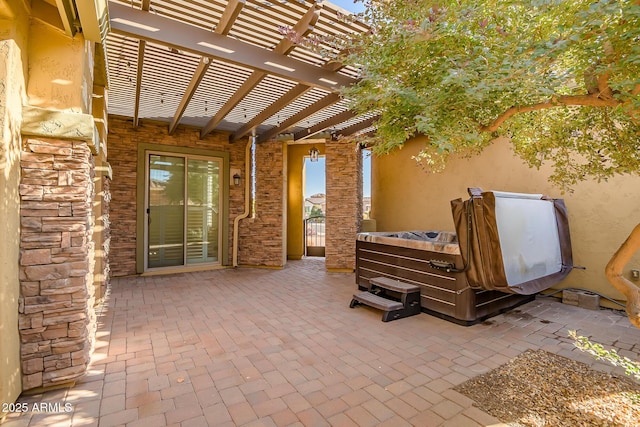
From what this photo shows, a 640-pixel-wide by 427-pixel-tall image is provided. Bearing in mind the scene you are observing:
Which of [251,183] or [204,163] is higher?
[204,163]

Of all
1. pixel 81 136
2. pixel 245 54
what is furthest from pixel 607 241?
pixel 81 136

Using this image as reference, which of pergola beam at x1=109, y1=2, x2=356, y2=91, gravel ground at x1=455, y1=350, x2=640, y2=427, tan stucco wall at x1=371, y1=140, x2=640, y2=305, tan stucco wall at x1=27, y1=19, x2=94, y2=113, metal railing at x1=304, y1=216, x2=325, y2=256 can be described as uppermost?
pergola beam at x1=109, y1=2, x2=356, y2=91

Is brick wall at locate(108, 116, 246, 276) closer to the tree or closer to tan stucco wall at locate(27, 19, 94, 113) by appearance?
tan stucco wall at locate(27, 19, 94, 113)

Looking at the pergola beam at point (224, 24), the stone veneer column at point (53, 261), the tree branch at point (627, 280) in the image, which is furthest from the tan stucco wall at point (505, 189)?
the stone veneer column at point (53, 261)

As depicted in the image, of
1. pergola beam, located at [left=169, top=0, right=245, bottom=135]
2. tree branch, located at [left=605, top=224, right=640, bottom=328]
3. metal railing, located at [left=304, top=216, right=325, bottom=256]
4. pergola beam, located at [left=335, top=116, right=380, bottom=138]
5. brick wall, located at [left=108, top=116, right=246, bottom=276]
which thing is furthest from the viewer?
metal railing, located at [left=304, top=216, right=325, bottom=256]

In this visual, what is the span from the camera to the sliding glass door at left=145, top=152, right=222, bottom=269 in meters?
6.03

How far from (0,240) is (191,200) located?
4.79 metres

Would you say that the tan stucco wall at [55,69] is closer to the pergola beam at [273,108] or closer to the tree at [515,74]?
the tree at [515,74]

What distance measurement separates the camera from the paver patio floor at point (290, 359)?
6.08 ft

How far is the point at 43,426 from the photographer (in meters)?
1.73

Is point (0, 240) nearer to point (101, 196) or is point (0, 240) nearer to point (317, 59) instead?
point (101, 196)

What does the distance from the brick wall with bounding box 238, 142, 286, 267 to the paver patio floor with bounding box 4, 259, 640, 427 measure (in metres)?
2.21

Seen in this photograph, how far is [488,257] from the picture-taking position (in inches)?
119

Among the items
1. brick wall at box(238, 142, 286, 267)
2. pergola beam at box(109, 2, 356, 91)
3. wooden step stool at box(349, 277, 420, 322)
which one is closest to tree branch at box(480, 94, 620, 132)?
pergola beam at box(109, 2, 356, 91)
